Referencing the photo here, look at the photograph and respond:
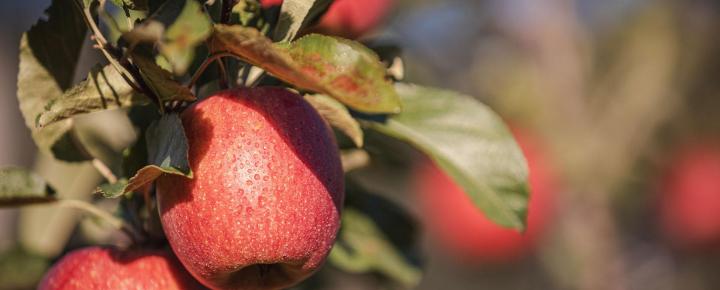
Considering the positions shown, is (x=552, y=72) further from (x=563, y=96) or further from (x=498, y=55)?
(x=498, y=55)

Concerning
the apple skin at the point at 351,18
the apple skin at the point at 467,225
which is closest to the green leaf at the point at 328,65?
the apple skin at the point at 351,18

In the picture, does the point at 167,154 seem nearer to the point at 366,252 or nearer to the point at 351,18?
the point at 366,252

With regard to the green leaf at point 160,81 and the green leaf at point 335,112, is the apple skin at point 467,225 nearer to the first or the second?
the green leaf at point 335,112

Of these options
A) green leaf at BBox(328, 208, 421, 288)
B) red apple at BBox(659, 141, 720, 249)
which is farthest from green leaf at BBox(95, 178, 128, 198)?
red apple at BBox(659, 141, 720, 249)

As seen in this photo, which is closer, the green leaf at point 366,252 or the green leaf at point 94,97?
the green leaf at point 94,97

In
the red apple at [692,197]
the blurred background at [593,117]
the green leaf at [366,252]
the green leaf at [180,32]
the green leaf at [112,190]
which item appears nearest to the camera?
the green leaf at [180,32]

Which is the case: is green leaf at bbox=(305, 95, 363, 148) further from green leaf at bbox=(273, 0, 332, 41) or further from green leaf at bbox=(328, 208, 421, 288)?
green leaf at bbox=(328, 208, 421, 288)
